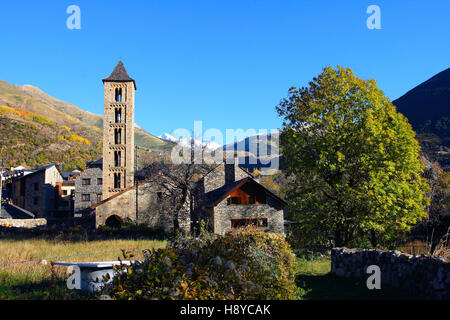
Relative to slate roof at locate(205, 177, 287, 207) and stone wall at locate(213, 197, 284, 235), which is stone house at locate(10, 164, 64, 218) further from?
stone wall at locate(213, 197, 284, 235)

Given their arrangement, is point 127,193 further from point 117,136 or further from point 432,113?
point 432,113

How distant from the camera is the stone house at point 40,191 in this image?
214 feet

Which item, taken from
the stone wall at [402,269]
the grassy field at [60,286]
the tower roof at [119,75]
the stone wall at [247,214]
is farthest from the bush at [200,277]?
the tower roof at [119,75]

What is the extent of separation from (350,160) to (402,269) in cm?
838

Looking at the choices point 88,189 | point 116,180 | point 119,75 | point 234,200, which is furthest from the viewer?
point 88,189

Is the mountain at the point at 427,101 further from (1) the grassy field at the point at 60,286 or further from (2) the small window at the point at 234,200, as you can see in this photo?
(1) the grassy field at the point at 60,286

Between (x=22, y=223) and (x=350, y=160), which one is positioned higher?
(x=350, y=160)

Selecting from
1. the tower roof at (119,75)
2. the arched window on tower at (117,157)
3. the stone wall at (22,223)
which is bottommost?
the stone wall at (22,223)

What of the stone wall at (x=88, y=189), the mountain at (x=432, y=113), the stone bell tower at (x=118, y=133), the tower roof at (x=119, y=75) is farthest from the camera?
the mountain at (x=432, y=113)

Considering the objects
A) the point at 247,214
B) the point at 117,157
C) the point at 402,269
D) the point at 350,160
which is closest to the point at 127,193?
the point at 117,157

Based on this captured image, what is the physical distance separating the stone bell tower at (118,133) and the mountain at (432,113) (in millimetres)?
59712

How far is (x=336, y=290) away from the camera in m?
11.8
